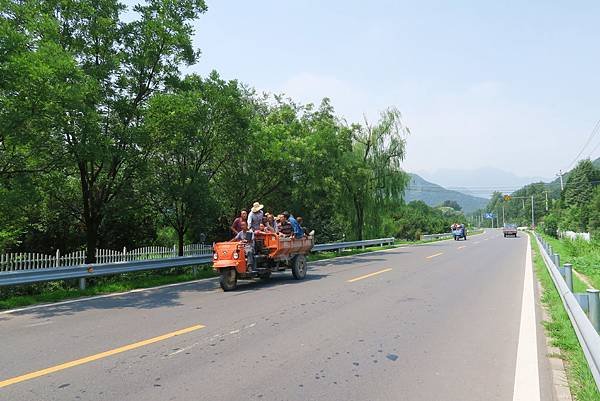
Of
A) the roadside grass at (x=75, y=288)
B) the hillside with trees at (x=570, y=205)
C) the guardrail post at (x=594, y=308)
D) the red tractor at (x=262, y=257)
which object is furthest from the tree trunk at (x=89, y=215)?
the hillside with trees at (x=570, y=205)

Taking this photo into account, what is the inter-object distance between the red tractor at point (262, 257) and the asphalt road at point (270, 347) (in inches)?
35.8

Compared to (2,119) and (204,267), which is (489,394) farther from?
(204,267)

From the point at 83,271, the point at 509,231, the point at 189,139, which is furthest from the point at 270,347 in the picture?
the point at 509,231

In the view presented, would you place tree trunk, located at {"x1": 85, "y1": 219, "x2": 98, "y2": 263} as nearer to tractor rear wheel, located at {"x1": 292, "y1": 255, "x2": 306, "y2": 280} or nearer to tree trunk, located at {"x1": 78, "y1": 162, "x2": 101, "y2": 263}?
tree trunk, located at {"x1": 78, "y1": 162, "x2": 101, "y2": 263}

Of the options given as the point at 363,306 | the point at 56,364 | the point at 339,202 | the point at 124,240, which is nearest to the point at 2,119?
the point at 56,364

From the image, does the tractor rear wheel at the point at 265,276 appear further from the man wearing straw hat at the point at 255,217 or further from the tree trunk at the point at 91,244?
the tree trunk at the point at 91,244

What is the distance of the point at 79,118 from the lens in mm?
11219

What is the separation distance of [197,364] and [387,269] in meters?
12.0

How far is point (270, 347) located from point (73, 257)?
34.1 ft

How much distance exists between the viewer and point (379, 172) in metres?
34.1

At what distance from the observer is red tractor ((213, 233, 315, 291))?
11.4m

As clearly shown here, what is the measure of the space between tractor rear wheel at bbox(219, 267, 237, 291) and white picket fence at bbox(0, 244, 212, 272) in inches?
196

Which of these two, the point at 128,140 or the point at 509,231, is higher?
the point at 128,140

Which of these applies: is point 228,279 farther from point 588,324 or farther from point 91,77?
point 588,324
